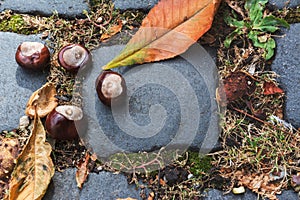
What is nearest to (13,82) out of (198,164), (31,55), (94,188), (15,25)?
(31,55)

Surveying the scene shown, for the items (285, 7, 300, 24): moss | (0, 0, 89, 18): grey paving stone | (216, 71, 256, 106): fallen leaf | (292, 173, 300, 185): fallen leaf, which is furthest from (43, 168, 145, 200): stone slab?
(285, 7, 300, 24): moss

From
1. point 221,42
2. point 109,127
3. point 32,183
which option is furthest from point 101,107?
point 221,42

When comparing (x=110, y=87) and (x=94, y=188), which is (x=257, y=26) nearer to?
(x=110, y=87)

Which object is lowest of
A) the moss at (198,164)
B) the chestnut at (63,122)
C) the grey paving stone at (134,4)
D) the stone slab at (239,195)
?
the stone slab at (239,195)

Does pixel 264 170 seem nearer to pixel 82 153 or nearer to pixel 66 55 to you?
pixel 82 153

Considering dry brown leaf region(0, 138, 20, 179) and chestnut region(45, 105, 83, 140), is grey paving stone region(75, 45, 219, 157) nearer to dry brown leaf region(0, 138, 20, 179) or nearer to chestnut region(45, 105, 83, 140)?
chestnut region(45, 105, 83, 140)

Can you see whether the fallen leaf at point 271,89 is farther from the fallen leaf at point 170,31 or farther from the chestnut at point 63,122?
the chestnut at point 63,122

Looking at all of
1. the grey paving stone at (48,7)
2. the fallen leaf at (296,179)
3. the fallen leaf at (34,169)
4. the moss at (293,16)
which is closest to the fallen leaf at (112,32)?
the grey paving stone at (48,7)
